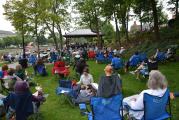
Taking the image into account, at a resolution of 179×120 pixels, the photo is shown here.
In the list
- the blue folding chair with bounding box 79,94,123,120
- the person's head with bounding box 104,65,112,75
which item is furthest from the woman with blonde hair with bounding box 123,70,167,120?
the person's head with bounding box 104,65,112,75

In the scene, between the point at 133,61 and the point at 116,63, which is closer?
the point at 116,63

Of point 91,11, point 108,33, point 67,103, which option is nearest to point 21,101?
point 67,103

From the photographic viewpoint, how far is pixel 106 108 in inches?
238

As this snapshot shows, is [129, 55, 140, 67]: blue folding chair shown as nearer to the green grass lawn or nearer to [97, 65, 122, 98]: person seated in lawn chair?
the green grass lawn

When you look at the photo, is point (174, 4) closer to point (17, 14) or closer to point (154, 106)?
point (17, 14)

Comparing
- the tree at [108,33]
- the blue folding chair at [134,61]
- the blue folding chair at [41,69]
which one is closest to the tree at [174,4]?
the blue folding chair at [134,61]

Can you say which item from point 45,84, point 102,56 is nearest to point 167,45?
point 102,56

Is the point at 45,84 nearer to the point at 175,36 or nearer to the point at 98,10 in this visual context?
the point at 175,36

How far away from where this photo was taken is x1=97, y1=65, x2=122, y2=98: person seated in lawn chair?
812cm

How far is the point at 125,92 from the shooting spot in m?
11.2

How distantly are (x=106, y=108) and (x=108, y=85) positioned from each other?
7.00 feet

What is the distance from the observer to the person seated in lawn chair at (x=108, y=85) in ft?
26.6

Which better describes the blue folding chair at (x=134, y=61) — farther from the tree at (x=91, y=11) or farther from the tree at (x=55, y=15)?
the tree at (x=91, y=11)

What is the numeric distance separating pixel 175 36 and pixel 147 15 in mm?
16907
